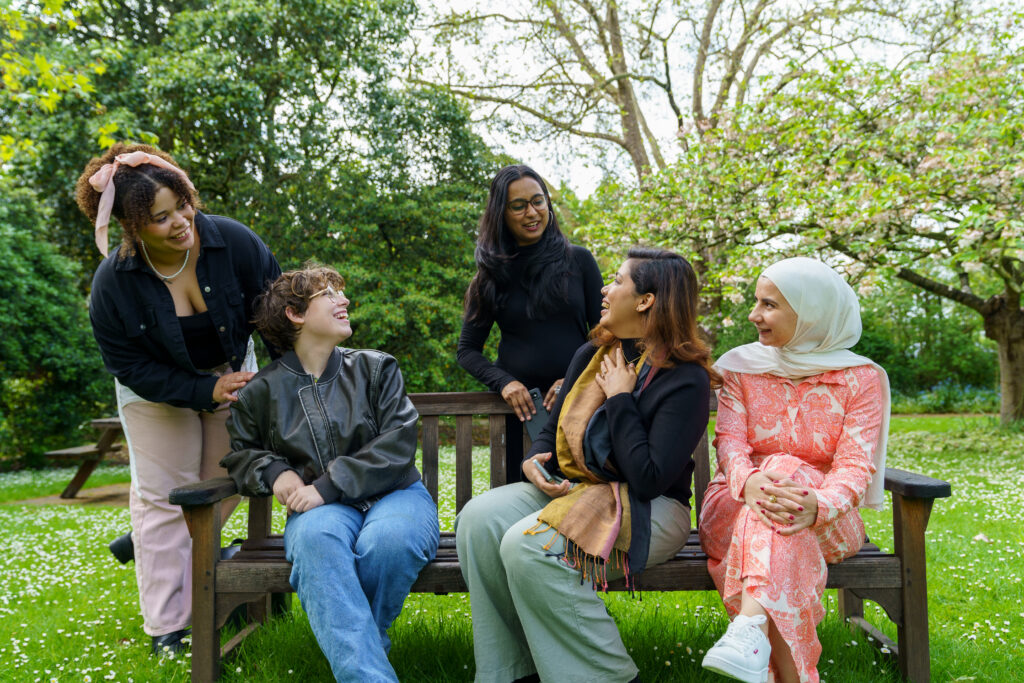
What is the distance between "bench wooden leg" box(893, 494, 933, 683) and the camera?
2.54 m

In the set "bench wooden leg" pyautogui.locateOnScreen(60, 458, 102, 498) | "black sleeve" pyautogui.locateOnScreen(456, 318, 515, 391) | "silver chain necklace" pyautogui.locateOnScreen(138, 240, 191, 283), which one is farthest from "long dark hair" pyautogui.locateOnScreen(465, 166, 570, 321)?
"bench wooden leg" pyautogui.locateOnScreen(60, 458, 102, 498)

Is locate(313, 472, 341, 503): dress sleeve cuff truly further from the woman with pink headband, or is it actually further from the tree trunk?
the tree trunk

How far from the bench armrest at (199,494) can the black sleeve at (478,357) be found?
3.55 feet

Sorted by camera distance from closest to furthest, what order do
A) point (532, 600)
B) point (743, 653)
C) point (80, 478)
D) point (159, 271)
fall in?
1. point (743, 653)
2. point (532, 600)
3. point (159, 271)
4. point (80, 478)

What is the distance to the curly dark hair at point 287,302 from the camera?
9.72 ft

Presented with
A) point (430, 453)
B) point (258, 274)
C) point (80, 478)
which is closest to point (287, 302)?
point (258, 274)

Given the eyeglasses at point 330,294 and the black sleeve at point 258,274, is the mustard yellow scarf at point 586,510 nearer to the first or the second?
the eyeglasses at point 330,294

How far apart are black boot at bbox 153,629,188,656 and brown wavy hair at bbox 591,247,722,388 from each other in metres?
2.24

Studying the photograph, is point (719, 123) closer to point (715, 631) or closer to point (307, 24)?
point (307, 24)

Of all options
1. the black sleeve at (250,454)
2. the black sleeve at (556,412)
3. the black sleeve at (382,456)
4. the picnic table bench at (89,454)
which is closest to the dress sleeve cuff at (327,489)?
the black sleeve at (382,456)

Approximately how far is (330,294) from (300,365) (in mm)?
309

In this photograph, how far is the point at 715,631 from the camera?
314 cm

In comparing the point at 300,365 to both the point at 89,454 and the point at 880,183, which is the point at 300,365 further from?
the point at 880,183

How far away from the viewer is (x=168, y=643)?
306 centimetres
